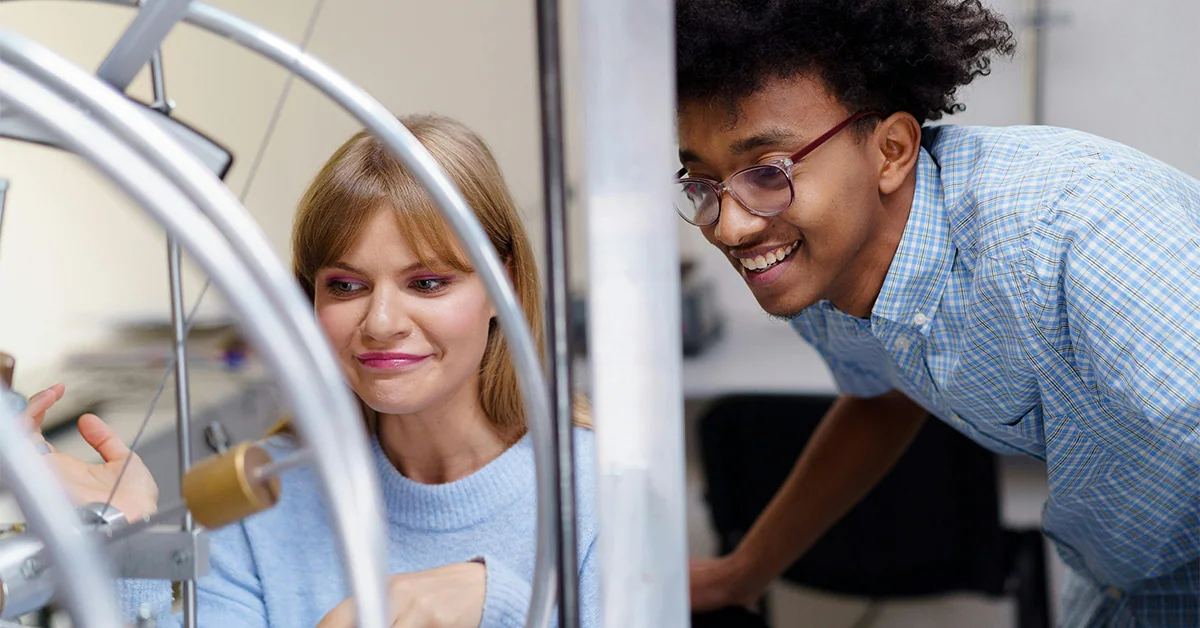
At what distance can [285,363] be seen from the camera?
34 centimetres

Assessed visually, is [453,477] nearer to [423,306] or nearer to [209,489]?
[423,306]

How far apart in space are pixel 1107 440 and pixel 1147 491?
0.08m

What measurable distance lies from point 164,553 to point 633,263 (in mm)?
273

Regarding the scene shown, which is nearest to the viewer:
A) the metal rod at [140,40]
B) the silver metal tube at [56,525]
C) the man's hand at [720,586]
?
the silver metal tube at [56,525]

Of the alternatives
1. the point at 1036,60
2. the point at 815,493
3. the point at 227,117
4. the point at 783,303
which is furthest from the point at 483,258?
the point at 1036,60

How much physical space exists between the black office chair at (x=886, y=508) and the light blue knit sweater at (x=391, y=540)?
900 millimetres

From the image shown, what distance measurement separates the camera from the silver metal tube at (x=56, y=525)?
31 centimetres

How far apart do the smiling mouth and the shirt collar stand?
0.31ft

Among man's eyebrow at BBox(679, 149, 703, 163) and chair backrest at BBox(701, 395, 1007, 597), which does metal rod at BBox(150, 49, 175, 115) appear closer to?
man's eyebrow at BBox(679, 149, 703, 163)

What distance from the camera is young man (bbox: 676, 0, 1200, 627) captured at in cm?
75

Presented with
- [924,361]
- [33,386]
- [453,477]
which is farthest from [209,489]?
[33,386]

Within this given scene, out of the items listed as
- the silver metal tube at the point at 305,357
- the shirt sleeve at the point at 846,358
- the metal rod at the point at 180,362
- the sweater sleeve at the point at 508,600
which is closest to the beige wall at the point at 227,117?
the shirt sleeve at the point at 846,358

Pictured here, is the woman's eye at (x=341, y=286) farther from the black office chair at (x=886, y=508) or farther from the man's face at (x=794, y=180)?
the black office chair at (x=886, y=508)

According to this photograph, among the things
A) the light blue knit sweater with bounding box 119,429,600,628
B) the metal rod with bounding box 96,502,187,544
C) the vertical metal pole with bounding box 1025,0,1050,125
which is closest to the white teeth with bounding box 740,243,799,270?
the light blue knit sweater with bounding box 119,429,600,628
